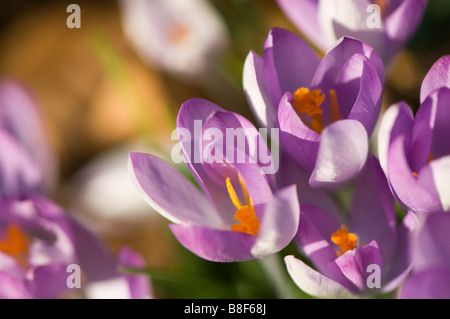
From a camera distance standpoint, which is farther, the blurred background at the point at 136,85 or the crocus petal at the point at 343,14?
the blurred background at the point at 136,85

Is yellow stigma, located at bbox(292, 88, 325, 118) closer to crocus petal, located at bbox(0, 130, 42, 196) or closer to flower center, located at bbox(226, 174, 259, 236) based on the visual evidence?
flower center, located at bbox(226, 174, 259, 236)

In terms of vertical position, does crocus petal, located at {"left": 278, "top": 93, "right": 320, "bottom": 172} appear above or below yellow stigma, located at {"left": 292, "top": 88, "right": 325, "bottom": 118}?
below

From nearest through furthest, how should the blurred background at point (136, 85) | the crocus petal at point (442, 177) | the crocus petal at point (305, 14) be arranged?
the crocus petal at point (442, 177) < the crocus petal at point (305, 14) < the blurred background at point (136, 85)

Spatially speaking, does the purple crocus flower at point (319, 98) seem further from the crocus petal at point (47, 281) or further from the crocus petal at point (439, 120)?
the crocus petal at point (47, 281)

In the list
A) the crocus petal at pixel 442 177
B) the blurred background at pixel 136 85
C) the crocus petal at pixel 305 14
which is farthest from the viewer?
the blurred background at pixel 136 85

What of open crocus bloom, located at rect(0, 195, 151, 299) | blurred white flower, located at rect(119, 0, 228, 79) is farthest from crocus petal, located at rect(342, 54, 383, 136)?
blurred white flower, located at rect(119, 0, 228, 79)

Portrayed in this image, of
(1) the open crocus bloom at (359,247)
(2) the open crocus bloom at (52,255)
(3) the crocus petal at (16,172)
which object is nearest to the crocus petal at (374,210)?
(1) the open crocus bloom at (359,247)

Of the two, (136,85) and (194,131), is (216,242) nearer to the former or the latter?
(194,131)

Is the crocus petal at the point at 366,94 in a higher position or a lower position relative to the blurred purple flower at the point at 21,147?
lower
